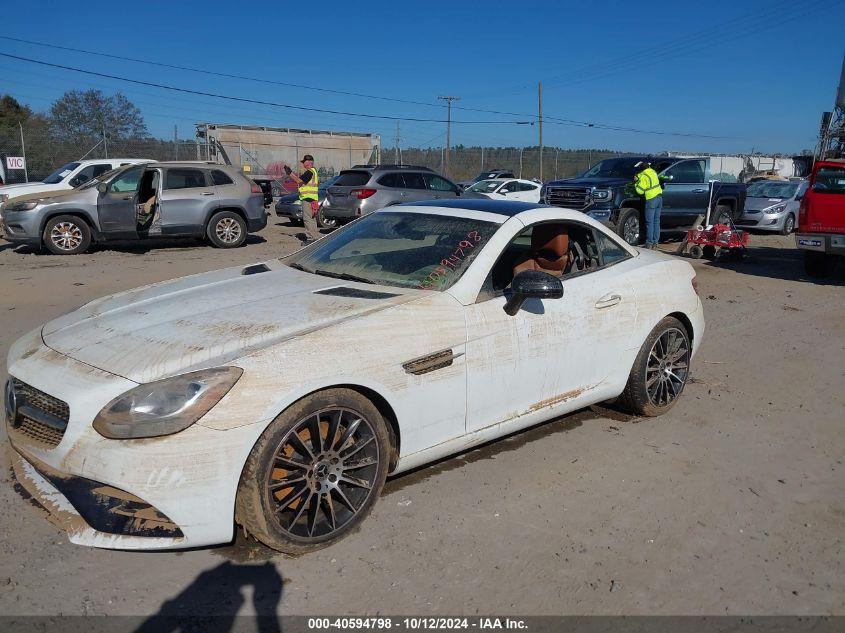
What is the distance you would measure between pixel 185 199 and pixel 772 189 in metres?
15.8

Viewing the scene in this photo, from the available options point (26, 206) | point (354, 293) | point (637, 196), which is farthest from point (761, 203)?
point (354, 293)

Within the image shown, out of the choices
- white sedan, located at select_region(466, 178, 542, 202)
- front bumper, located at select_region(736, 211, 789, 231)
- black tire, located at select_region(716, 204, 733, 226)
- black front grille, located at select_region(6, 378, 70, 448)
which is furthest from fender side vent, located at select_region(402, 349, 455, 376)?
white sedan, located at select_region(466, 178, 542, 202)

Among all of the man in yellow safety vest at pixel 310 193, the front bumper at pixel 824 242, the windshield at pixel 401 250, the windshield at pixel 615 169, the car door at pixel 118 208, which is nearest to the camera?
the windshield at pixel 401 250

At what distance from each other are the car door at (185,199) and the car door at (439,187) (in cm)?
526

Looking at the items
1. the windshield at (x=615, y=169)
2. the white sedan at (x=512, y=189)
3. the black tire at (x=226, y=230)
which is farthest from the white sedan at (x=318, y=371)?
the white sedan at (x=512, y=189)

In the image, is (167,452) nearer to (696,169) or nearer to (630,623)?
(630,623)

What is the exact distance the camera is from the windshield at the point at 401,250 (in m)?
3.85

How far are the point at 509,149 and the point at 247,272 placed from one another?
39.8 metres

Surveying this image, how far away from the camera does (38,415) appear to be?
2938mm

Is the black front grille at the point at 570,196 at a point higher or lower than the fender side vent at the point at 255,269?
higher

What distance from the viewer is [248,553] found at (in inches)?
120

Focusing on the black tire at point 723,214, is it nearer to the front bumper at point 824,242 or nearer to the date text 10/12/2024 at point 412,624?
the front bumper at point 824,242

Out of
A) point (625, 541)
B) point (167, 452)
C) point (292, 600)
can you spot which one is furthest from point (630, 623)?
point (167, 452)

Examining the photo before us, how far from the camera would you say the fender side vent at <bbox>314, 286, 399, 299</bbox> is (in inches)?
141
